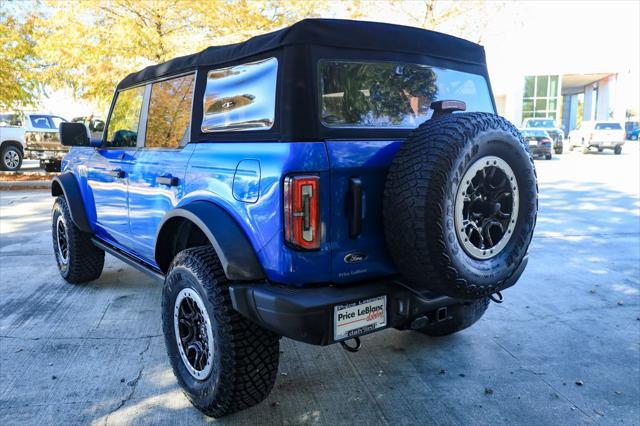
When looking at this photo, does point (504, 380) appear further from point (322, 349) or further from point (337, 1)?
point (337, 1)

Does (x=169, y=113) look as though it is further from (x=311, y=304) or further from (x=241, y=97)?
(x=311, y=304)

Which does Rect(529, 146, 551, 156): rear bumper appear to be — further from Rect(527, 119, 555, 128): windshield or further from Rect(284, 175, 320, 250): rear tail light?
Rect(284, 175, 320, 250): rear tail light

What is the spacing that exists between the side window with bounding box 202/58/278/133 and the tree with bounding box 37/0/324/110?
31.4 ft

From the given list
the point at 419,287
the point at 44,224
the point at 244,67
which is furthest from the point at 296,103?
the point at 44,224

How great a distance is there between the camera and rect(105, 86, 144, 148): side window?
13.0 feet

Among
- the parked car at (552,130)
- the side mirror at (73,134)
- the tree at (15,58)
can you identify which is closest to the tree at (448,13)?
the tree at (15,58)

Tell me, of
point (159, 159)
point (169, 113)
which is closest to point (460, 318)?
point (159, 159)

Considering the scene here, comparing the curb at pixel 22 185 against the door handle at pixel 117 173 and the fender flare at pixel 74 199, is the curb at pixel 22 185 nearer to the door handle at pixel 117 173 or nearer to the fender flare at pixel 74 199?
the fender flare at pixel 74 199

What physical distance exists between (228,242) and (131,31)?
10.8m

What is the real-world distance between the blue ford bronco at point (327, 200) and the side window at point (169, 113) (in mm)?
108

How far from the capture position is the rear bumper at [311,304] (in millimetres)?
2264

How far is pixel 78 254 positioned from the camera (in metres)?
4.77

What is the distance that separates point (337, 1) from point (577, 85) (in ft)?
153

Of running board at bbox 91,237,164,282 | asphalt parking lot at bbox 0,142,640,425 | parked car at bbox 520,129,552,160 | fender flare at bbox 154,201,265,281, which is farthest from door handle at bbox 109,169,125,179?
parked car at bbox 520,129,552,160
